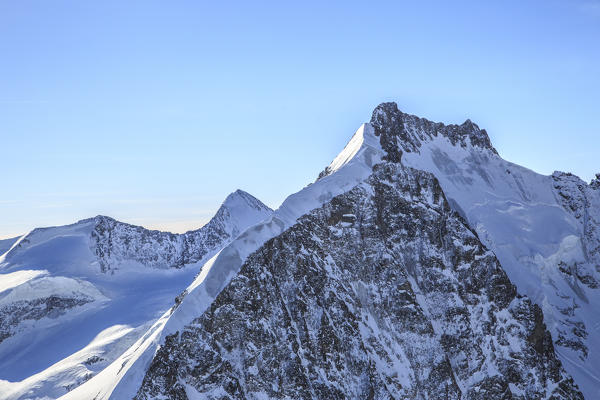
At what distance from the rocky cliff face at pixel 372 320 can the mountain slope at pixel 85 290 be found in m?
49.7

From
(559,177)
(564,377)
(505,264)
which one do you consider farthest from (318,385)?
(559,177)

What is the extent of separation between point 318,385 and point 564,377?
153ft

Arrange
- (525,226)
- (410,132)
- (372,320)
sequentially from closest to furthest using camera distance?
(372,320) < (410,132) < (525,226)

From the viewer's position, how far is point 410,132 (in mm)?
107750

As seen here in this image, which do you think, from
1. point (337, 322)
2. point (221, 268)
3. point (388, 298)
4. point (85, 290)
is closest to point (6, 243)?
point (85, 290)

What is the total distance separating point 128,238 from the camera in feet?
563

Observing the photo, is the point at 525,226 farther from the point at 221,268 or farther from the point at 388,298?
the point at 221,268

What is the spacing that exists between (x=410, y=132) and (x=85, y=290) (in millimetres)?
99129

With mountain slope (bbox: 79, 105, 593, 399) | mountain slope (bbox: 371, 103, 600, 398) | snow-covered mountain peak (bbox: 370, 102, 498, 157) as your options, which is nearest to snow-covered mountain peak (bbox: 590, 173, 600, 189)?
mountain slope (bbox: 371, 103, 600, 398)

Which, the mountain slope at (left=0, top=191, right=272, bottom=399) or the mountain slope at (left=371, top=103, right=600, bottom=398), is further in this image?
the mountain slope at (left=0, top=191, right=272, bottom=399)

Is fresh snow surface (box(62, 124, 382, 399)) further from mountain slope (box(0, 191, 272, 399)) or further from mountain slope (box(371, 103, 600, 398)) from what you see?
mountain slope (box(0, 191, 272, 399))

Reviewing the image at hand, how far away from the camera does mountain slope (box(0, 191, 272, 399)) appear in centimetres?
10006

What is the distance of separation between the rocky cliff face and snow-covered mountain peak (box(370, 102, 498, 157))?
1335cm

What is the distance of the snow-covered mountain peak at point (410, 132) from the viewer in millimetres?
95250
